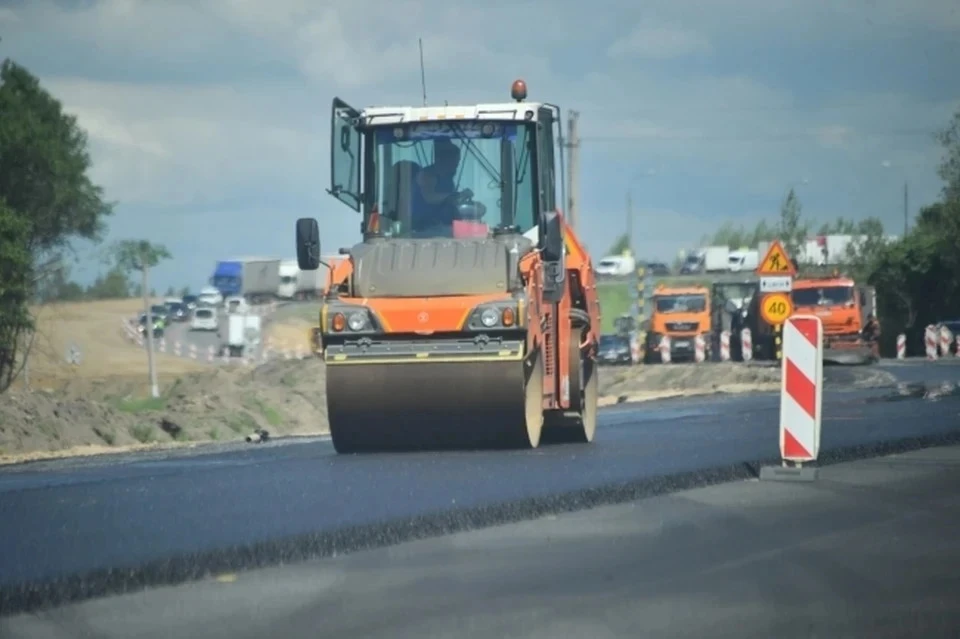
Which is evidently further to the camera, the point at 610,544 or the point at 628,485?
the point at 628,485

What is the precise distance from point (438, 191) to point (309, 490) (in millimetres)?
5327

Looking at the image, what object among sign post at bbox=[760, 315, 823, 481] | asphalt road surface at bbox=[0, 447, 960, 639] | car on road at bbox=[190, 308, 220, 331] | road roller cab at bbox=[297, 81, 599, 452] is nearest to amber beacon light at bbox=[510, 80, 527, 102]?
road roller cab at bbox=[297, 81, 599, 452]

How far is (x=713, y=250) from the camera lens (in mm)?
129000

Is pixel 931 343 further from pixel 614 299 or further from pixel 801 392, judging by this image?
pixel 614 299

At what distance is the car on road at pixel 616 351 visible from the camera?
204 ft

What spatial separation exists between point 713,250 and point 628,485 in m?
119

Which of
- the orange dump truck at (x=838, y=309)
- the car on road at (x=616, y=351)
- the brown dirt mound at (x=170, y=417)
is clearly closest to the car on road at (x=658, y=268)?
the car on road at (x=616, y=351)

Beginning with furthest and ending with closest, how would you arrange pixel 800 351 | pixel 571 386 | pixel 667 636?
pixel 571 386 < pixel 800 351 < pixel 667 636

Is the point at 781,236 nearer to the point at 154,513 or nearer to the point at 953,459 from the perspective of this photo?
the point at 953,459

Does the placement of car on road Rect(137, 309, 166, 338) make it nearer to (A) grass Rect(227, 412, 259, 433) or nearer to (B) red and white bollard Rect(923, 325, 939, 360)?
(B) red and white bollard Rect(923, 325, 939, 360)

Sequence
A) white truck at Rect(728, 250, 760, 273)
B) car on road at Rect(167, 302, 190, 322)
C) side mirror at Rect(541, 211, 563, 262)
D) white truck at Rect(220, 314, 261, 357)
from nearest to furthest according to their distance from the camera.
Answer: side mirror at Rect(541, 211, 563, 262), white truck at Rect(220, 314, 261, 357), car on road at Rect(167, 302, 190, 322), white truck at Rect(728, 250, 760, 273)

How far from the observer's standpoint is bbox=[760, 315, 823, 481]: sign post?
13242mm

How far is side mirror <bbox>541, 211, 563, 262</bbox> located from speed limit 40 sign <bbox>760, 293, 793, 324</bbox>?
17357 mm

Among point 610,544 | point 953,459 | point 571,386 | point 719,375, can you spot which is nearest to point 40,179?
point 719,375
